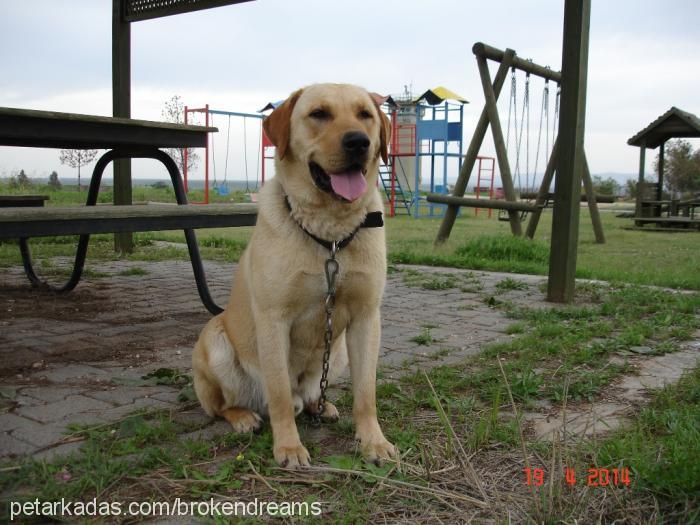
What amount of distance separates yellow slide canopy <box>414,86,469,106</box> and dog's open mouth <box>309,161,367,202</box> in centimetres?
1787

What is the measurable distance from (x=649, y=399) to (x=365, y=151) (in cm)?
172

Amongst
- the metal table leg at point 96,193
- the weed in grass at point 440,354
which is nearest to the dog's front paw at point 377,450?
the weed in grass at point 440,354

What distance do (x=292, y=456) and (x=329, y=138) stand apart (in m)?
1.18

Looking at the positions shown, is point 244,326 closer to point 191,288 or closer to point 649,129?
point 191,288

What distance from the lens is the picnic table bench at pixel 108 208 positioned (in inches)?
126

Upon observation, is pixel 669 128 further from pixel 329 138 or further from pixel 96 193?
pixel 329 138

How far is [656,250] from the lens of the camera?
9398mm

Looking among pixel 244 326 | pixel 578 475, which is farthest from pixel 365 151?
pixel 578 475

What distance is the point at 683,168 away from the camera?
955 inches

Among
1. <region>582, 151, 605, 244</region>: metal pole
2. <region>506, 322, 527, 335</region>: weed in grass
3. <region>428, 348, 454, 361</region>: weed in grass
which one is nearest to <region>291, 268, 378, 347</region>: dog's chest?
<region>428, 348, 454, 361</region>: weed in grass

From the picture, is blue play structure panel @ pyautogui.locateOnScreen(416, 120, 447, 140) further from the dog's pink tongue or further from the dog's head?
the dog's pink tongue

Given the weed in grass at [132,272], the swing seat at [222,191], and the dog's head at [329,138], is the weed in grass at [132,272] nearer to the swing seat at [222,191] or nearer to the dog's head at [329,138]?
the dog's head at [329,138]

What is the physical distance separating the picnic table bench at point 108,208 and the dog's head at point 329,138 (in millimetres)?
1415
